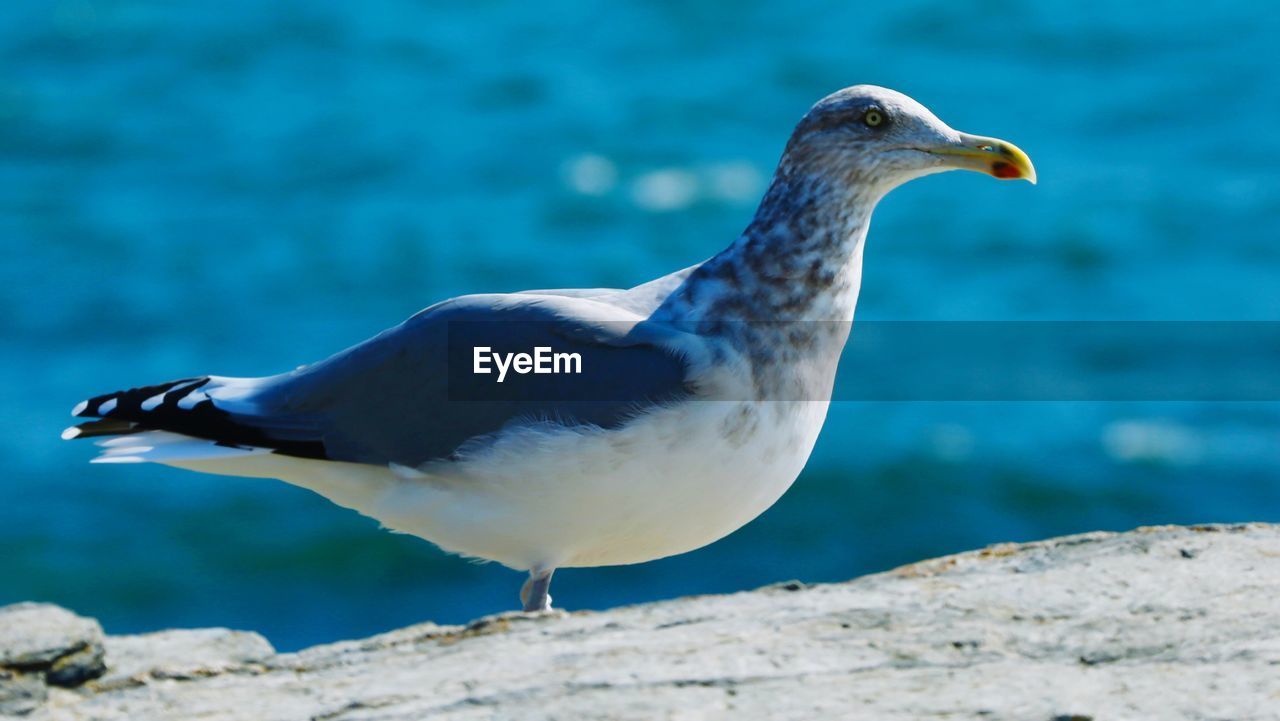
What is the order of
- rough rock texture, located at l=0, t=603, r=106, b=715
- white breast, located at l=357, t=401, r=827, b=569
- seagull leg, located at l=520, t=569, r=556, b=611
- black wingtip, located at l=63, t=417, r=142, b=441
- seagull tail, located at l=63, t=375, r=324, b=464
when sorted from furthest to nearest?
1. black wingtip, located at l=63, t=417, r=142, b=441
2. seagull tail, located at l=63, t=375, r=324, b=464
3. seagull leg, located at l=520, t=569, r=556, b=611
4. white breast, located at l=357, t=401, r=827, b=569
5. rough rock texture, located at l=0, t=603, r=106, b=715

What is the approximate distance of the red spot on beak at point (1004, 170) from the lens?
5.79m

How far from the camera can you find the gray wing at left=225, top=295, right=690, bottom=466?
554cm

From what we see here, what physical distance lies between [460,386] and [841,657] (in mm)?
1934

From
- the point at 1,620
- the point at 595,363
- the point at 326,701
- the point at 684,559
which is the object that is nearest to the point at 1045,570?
the point at 595,363

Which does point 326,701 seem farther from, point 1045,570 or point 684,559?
point 684,559

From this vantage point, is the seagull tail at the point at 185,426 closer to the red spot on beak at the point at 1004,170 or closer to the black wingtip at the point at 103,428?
the black wingtip at the point at 103,428

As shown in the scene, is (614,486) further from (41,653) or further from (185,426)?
(41,653)

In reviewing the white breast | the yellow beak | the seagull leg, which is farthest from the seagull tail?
the yellow beak

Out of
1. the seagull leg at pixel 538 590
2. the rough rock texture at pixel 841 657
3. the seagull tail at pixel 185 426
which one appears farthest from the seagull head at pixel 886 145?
the seagull tail at pixel 185 426

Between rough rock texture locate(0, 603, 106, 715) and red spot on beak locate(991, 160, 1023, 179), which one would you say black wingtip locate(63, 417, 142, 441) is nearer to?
rough rock texture locate(0, 603, 106, 715)

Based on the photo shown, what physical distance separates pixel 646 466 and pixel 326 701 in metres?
1.42

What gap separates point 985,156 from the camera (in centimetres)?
577

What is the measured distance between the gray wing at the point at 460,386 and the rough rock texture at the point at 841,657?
0.84 metres

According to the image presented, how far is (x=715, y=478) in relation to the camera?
5.43 meters
